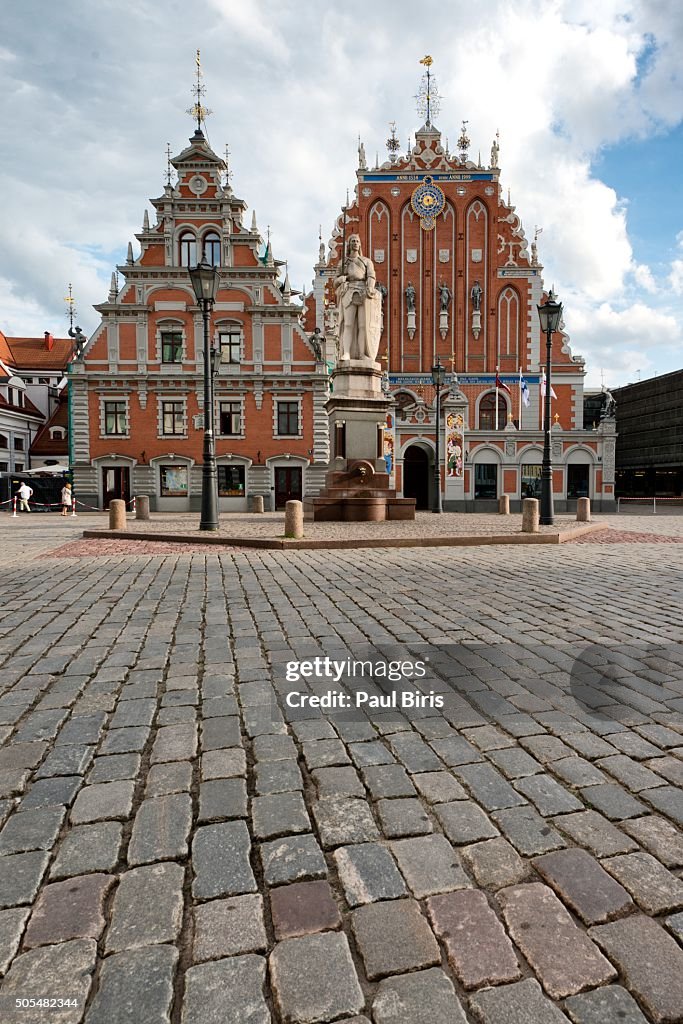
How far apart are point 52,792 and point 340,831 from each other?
1.23 metres

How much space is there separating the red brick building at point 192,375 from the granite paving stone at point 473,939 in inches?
1163

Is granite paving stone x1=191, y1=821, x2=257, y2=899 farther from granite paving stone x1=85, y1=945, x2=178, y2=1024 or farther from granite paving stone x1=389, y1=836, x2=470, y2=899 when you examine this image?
granite paving stone x1=389, y1=836, x2=470, y2=899

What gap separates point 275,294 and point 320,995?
32394 millimetres

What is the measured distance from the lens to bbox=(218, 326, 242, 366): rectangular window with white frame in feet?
102

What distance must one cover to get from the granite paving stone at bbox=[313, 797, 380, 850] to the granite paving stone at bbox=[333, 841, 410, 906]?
0.16ft

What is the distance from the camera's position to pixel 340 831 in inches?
87.7

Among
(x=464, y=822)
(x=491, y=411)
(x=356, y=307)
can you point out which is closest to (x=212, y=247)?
(x=356, y=307)

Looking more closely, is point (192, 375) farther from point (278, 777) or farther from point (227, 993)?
point (227, 993)

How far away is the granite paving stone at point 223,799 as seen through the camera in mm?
2324

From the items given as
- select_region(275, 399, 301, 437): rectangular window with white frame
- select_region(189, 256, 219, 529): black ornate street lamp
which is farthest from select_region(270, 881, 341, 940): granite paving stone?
select_region(275, 399, 301, 437): rectangular window with white frame

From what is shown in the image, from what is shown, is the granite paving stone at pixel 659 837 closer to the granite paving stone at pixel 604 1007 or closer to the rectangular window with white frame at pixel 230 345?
the granite paving stone at pixel 604 1007

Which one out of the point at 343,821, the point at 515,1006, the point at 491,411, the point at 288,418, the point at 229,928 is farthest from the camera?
the point at 491,411

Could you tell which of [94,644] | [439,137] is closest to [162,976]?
[94,644]

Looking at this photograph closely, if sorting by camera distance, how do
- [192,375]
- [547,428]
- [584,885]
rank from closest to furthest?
[584,885] < [547,428] < [192,375]
